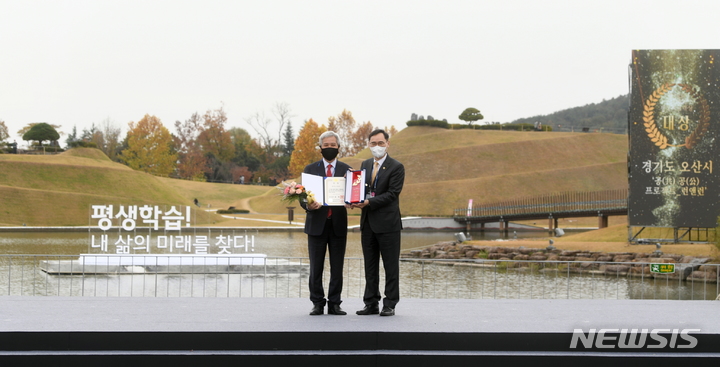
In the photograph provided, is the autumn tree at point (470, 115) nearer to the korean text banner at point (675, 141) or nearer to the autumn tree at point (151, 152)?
the autumn tree at point (151, 152)

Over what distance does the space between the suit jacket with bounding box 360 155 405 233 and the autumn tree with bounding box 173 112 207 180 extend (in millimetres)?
85983

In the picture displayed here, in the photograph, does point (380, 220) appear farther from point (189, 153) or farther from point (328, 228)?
point (189, 153)

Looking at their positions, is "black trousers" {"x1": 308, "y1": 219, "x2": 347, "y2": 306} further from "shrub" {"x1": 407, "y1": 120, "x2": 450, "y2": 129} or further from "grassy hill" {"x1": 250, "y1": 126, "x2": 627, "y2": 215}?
"shrub" {"x1": 407, "y1": 120, "x2": 450, "y2": 129}

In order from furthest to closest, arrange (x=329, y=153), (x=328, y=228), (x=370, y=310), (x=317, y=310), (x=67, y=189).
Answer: (x=67, y=189), (x=328, y=228), (x=329, y=153), (x=370, y=310), (x=317, y=310)

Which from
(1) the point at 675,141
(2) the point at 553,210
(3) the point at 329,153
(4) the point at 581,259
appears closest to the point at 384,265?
(3) the point at 329,153

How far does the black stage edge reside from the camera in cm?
594

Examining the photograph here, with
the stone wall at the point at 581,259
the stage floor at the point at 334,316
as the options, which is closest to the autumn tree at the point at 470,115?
the stone wall at the point at 581,259

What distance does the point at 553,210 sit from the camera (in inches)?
1964

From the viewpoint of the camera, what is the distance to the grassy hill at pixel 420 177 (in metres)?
54.1

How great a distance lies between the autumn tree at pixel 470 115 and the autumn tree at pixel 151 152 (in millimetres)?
44431

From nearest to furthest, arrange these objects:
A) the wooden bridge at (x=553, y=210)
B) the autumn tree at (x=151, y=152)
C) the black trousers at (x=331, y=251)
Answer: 1. the black trousers at (x=331, y=251)
2. the wooden bridge at (x=553, y=210)
3. the autumn tree at (x=151, y=152)

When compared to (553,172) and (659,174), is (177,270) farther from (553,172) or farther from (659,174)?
(553,172)
